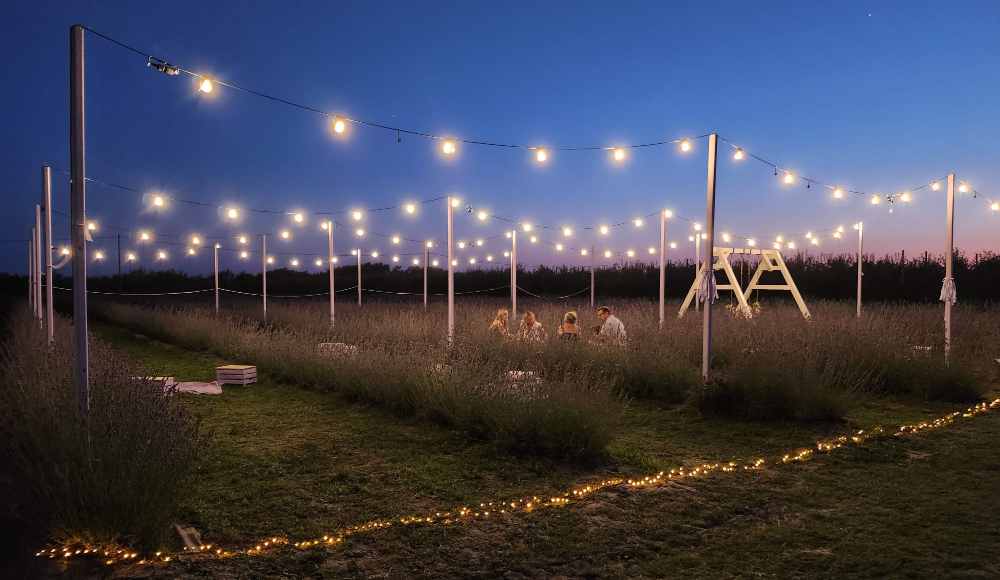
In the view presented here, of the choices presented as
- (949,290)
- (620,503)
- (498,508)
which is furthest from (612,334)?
(498,508)

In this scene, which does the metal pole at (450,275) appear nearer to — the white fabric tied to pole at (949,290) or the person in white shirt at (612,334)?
the person in white shirt at (612,334)

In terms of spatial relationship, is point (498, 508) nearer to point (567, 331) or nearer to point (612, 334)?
point (612, 334)

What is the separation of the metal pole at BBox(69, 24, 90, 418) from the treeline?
16510mm

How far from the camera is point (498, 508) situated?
15.8 feet

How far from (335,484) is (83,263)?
234 cm

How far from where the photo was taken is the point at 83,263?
4.58 metres

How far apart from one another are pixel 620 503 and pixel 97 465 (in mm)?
3247

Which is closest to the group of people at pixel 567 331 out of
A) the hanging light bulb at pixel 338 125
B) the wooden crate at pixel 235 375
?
the wooden crate at pixel 235 375

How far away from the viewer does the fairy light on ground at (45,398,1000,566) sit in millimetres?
3771

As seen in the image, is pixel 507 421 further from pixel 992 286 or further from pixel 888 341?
pixel 992 286

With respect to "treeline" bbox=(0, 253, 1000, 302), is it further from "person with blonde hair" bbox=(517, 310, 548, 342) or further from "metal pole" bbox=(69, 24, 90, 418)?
"metal pole" bbox=(69, 24, 90, 418)

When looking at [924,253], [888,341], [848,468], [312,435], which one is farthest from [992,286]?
[312,435]

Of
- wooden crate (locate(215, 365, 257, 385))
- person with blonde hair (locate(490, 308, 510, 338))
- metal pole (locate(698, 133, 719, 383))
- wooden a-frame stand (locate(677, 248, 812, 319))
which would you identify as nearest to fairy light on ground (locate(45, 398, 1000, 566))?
metal pole (locate(698, 133, 719, 383))

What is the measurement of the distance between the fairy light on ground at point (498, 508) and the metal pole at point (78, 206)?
1.04 m
